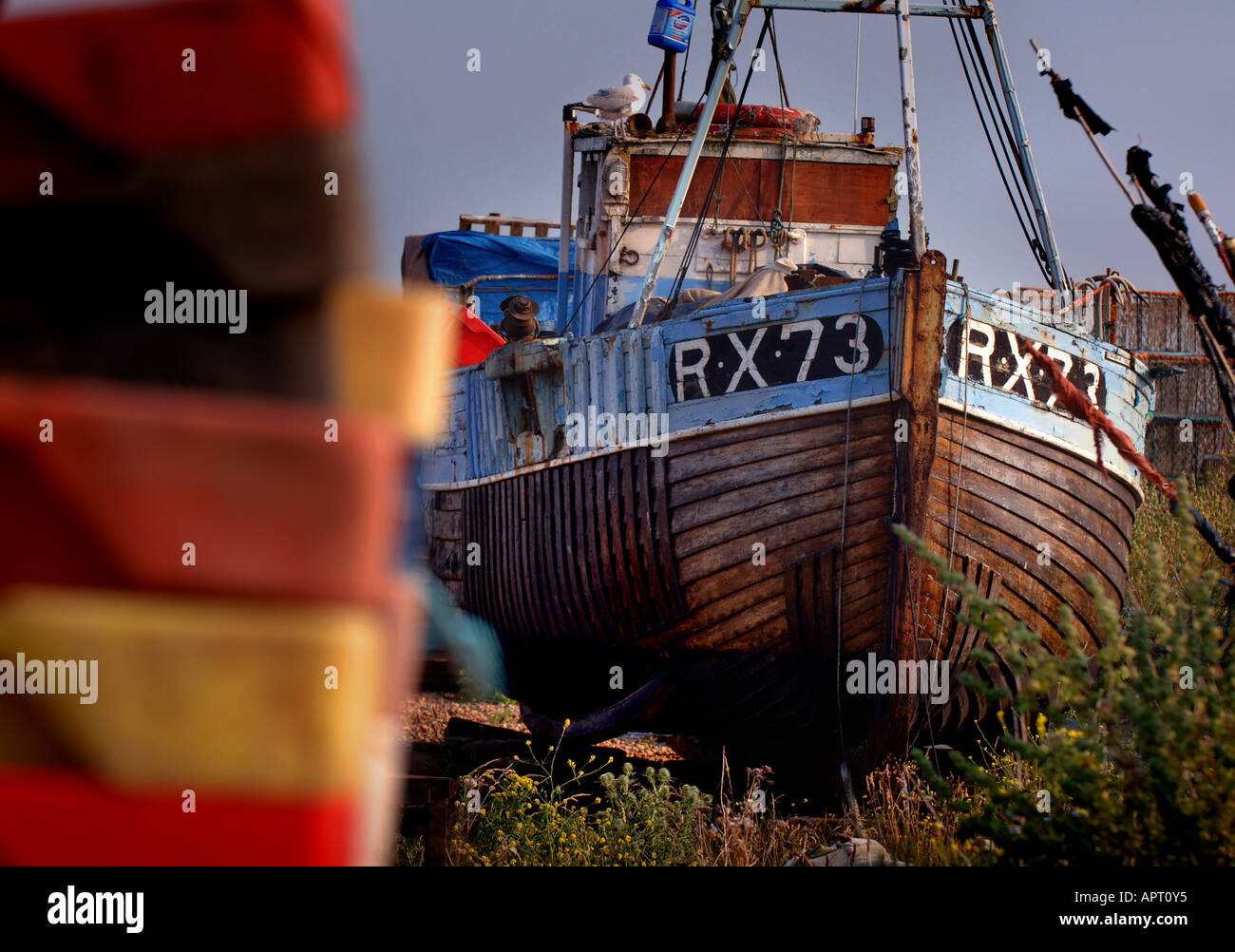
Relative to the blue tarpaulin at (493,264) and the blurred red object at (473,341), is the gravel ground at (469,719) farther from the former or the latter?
the blue tarpaulin at (493,264)

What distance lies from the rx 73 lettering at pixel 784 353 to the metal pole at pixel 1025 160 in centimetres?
210

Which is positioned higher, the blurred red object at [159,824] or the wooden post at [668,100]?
the wooden post at [668,100]

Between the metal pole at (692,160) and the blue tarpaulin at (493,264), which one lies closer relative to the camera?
the metal pole at (692,160)

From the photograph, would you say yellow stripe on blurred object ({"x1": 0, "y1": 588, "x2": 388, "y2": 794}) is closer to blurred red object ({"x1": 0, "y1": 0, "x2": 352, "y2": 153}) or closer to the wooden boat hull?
blurred red object ({"x1": 0, "y1": 0, "x2": 352, "y2": 153})

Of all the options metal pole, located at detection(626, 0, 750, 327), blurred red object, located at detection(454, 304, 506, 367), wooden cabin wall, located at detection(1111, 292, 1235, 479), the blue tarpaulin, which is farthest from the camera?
the blue tarpaulin

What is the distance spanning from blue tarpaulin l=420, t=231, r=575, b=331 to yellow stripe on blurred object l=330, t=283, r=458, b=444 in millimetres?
11629

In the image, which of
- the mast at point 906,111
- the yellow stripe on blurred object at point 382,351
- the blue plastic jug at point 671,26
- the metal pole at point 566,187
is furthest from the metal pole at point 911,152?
the yellow stripe on blurred object at point 382,351

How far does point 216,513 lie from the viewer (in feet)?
1.78

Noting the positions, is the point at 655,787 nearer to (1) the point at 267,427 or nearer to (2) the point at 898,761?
(2) the point at 898,761

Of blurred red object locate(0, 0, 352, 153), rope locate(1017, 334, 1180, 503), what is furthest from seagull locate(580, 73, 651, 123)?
blurred red object locate(0, 0, 352, 153)

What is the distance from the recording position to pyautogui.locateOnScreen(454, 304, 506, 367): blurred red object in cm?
826

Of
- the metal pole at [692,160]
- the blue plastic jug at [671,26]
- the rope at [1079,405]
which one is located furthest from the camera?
the blue plastic jug at [671,26]

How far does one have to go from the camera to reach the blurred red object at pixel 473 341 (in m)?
8.26
